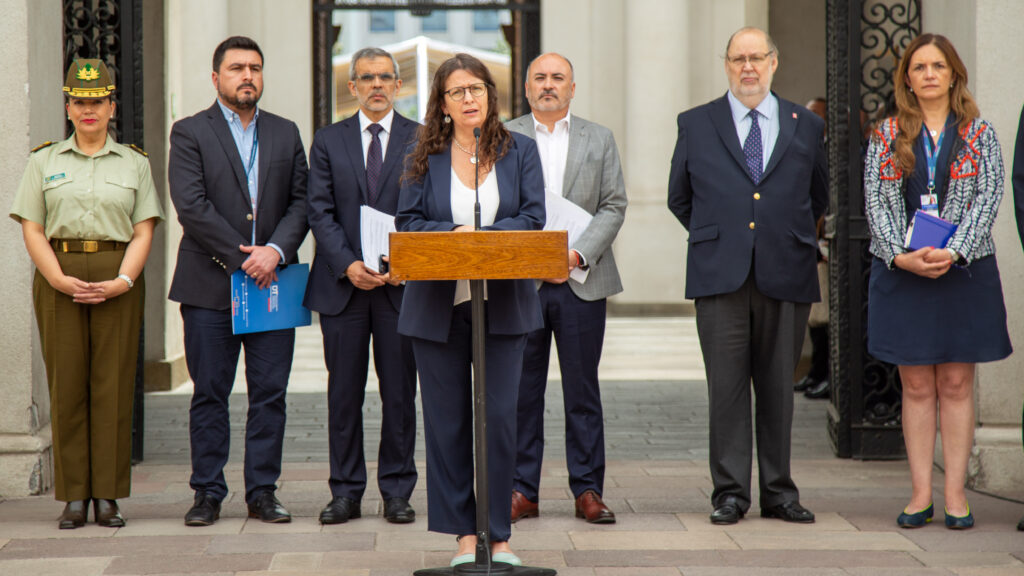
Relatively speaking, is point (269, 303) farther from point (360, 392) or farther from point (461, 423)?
point (461, 423)

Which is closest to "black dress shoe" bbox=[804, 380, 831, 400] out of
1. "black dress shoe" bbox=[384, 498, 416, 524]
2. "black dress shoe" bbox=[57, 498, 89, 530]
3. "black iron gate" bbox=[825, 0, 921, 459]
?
"black iron gate" bbox=[825, 0, 921, 459]

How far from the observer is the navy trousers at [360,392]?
236 inches

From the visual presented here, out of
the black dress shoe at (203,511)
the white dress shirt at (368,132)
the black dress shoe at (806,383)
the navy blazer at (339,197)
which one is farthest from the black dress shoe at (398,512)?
the black dress shoe at (806,383)

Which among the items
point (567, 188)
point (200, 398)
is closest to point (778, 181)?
point (567, 188)

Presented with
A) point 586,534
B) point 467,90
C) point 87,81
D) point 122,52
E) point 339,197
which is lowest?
point 586,534

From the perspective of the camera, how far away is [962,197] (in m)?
5.73

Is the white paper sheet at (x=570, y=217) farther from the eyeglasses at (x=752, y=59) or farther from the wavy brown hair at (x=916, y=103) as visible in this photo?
the wavy brown hair at (x=916, y=103)

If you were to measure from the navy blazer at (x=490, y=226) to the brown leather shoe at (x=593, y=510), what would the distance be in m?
1.30

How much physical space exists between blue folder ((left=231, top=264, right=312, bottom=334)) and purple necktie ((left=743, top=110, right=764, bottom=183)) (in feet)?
7.09

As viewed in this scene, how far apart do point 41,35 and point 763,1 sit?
8.48 metres

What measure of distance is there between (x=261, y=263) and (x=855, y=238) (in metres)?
3.65

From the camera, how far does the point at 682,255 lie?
15891 mm

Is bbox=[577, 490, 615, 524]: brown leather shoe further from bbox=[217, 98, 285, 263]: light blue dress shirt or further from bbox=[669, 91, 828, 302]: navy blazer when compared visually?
bbox=[217, 98, 285, 263]: light blue dress shirt

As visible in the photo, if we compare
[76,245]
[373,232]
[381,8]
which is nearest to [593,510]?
[373,232]
